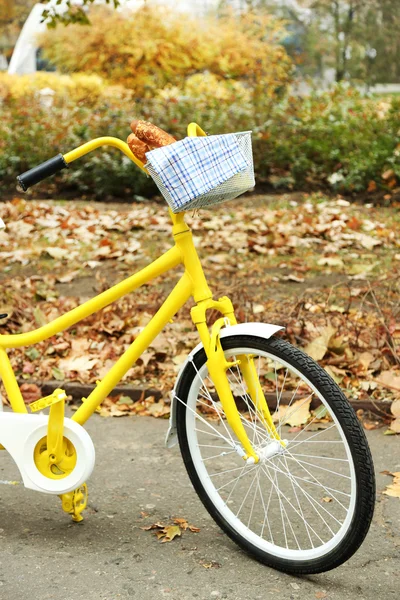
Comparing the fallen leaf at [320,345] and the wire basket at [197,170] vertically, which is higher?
the wire basket at [197,170]

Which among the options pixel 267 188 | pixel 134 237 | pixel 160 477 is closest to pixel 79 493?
pixel 160 477

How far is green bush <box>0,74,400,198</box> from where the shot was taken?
7918mm

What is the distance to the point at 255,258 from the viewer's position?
5.71 meters

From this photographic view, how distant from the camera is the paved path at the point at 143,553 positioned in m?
2.39

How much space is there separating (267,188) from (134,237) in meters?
2.36

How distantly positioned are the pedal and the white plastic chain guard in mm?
109

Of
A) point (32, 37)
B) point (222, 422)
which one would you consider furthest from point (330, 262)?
point (32, 37)

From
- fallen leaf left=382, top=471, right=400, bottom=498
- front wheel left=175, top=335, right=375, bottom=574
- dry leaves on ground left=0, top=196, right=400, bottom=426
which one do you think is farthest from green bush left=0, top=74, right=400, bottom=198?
front wheel left=175, top=335, right=375, bottom=574

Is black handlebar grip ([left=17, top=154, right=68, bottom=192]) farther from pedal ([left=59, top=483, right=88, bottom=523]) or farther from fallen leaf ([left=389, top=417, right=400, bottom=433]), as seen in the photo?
fallen leaf ([left=389, top=417, right=400, bottom=433])

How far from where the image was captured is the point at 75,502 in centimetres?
270

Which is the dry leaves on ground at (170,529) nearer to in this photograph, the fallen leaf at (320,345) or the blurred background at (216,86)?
the fallen leaf at (320,345)

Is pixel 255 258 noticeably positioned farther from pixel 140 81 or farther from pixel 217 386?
pixel 140 81

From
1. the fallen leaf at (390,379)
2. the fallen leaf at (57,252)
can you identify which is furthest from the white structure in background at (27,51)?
the fallen leaf at (390,379)

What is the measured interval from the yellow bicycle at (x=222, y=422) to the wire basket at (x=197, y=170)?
14 centimetres
